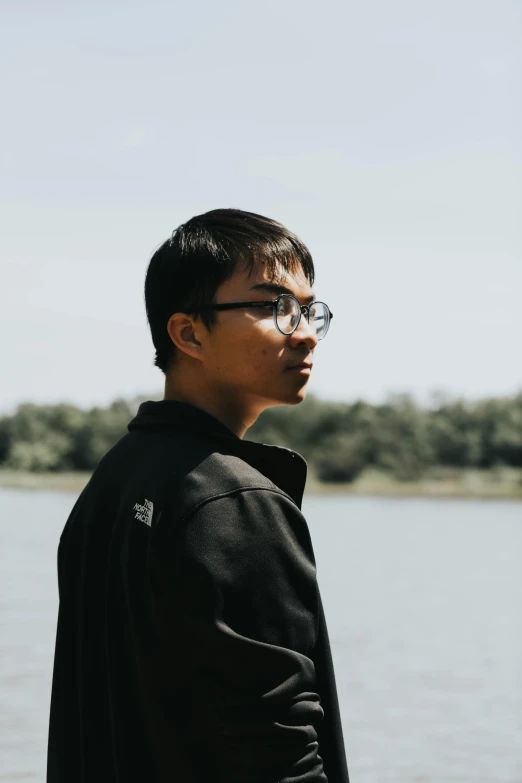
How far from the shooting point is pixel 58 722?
5.06 ft

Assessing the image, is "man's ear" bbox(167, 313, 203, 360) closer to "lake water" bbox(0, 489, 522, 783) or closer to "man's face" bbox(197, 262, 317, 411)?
"man's face" bbox(197, 262, 317, 411)

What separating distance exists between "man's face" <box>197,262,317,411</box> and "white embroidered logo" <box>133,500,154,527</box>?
0.24 metres

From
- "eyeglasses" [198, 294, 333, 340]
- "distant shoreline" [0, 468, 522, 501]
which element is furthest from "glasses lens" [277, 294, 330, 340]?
"distant shoreline" [0, 468, 522, 501]

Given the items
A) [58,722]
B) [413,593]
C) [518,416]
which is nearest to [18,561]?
[413,593]

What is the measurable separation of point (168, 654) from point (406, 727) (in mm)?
8008

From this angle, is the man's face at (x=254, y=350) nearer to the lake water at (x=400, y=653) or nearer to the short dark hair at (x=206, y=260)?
the short dark hair at (x=206, y=260)

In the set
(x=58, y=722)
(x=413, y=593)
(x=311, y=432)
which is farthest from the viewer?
(x=311, y=432)

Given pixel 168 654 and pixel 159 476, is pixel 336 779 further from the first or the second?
pixel 159 476

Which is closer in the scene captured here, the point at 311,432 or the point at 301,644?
the point at 301,644

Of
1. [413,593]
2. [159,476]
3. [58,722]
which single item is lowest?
[58,722]

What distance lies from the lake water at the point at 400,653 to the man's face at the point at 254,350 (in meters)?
5.75

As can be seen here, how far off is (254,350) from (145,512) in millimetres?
297

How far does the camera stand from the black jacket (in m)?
1.27

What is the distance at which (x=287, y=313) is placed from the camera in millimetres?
1501
